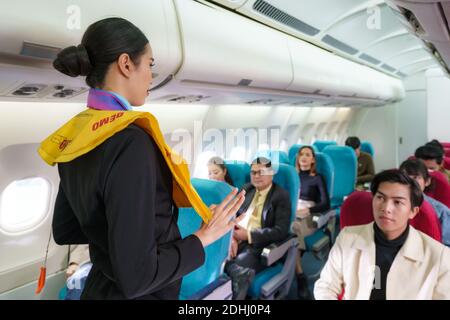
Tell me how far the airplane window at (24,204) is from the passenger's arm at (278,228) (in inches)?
65.7

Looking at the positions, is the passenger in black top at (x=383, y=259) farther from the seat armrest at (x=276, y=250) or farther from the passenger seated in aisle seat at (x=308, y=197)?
the passenger seated in aisle seat at (x=308, y=197)

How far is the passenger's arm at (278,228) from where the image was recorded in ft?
8.82

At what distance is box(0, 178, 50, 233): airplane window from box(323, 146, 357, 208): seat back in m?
3.71

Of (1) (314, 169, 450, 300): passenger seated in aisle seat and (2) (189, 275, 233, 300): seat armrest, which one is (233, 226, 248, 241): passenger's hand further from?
(1) (314, 169, 450, 300): passenger seated in aisle seat

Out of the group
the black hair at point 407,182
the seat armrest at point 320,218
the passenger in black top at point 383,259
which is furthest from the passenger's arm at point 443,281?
the seat armrest at point 320,218

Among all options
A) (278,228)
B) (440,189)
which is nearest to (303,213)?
(278,228)

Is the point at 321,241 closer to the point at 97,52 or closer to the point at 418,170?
the point at 418,170

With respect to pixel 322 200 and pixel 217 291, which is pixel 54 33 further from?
pixel 322 200

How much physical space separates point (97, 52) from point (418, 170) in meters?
2.39

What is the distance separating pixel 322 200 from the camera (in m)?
Result: 3.83

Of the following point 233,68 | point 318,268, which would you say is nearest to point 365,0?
point 233,68

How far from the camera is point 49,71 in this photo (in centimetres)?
132

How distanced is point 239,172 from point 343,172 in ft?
7.34

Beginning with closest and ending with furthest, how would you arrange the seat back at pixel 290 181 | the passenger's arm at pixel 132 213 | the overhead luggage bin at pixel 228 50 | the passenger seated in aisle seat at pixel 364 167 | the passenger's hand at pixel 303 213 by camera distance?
the passenger's arm at pixel 132 213
the overhead luggage bin at pixel 228 50
the seat back at pixel 290 181
the passenger's hand at pixel 303 213
the passenger seated in aisle seat at pixel 364 167
